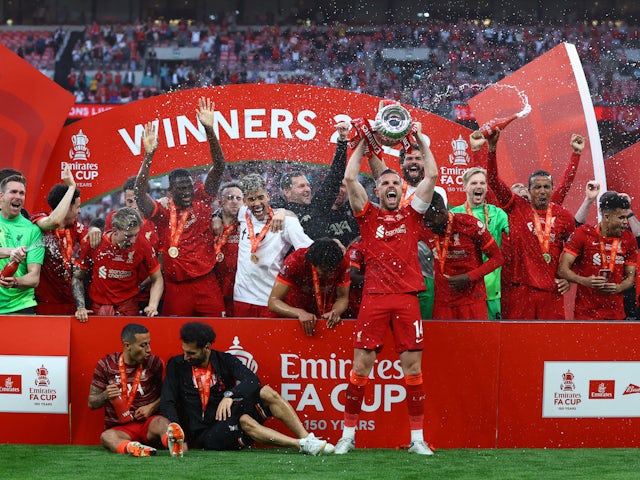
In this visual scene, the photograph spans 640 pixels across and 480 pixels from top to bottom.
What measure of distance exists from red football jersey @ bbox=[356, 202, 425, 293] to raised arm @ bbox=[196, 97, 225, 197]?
76.3 inches

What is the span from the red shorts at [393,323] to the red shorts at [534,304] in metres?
1.56

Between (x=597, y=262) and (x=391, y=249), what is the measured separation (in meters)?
2.01

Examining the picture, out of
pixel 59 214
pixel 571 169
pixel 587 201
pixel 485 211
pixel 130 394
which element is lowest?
pixel 130 394

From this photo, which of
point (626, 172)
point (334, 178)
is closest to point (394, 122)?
point (334, 178)

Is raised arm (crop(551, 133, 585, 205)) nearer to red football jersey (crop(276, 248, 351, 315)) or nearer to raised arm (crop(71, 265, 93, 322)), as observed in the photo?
red football jersey (crop(276, 248, 351, 315))

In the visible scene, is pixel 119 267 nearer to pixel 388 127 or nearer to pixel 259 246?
pixel 259 246

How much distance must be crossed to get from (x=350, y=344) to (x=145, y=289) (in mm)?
1759

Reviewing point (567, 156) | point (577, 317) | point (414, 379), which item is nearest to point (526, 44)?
point (567, 156)

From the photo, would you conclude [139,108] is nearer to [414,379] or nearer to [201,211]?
[201,211]

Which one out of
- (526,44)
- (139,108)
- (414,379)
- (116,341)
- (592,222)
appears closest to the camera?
(414,379)

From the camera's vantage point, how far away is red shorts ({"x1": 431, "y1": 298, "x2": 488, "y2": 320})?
7.27 metres

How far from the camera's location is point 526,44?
25656mm

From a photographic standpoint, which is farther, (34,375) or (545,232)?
(545,232)

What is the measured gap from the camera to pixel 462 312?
23.9 feet
